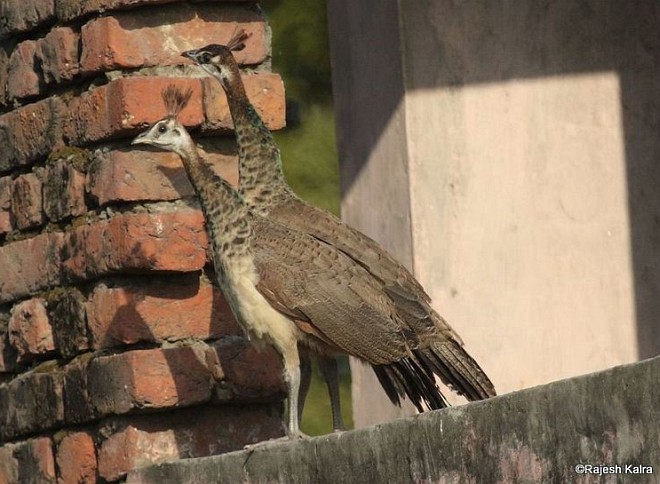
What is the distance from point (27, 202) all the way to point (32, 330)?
0.34 m

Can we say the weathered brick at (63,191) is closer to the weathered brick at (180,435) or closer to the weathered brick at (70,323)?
the weathered brick at (70,323)

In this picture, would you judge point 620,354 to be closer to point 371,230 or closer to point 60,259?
point 371,230

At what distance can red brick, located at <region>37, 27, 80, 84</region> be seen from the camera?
456 centimetres

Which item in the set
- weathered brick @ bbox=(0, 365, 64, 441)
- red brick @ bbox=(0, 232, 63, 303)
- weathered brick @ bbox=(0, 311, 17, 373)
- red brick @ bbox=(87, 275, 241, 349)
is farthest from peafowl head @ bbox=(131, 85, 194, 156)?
weathered brick @ bbox=(0, 311, 17, 373)

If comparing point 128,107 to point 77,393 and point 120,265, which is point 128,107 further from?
point 77,393

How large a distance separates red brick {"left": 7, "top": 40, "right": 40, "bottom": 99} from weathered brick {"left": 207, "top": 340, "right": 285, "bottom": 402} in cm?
89

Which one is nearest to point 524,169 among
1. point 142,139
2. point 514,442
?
point 142,139

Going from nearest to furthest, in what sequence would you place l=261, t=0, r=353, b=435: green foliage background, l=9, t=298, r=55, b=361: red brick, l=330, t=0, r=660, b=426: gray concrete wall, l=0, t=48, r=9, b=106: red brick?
l=9, t=298, r=55, b=361: red brick, l=0, t=48, r=9, b=106: red brick, l=330, t=0, r=660, b=426: gray concrete wall, l=261, t=0, r=353, b=435: green foliage background

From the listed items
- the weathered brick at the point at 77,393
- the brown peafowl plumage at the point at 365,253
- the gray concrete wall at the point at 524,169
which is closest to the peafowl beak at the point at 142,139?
the brown peafowl plumage at the point at 365,253

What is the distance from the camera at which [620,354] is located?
5.23m

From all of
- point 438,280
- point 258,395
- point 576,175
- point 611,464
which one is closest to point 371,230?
point 438,280

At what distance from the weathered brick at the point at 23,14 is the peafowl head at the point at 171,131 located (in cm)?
51

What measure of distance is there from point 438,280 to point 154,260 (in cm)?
106

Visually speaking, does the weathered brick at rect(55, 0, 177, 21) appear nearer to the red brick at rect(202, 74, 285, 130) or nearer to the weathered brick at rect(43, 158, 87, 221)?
the red brick at rect(202, 74, 285, 130)
